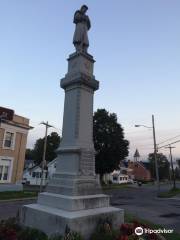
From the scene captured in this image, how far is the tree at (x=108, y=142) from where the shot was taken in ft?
143

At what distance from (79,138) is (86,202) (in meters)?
2.24

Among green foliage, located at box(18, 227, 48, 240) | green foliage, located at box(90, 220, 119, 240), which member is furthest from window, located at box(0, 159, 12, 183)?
green foliage, located at box(90, 220, 119, 240)

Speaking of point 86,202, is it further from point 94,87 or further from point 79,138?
point 94,87

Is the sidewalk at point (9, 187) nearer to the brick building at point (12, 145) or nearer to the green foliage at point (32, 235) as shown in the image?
the brick building at point (12, 145)

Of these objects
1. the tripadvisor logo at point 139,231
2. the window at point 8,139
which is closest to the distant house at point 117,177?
the window at point 8,139

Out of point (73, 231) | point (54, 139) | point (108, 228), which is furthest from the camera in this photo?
point (54, 139)

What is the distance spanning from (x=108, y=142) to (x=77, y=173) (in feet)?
120

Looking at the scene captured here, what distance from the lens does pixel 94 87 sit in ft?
32.7

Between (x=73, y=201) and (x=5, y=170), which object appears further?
(x=5, y=170)

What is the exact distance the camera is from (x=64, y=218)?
695 centimetres

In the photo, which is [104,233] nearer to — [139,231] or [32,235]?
[139,231]

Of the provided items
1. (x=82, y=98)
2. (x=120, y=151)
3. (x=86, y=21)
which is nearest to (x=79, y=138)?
(x=82, y=98)

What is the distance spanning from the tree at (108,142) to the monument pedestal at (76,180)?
3230 cm

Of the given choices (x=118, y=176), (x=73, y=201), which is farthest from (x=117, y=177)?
(x=73, y=201)
